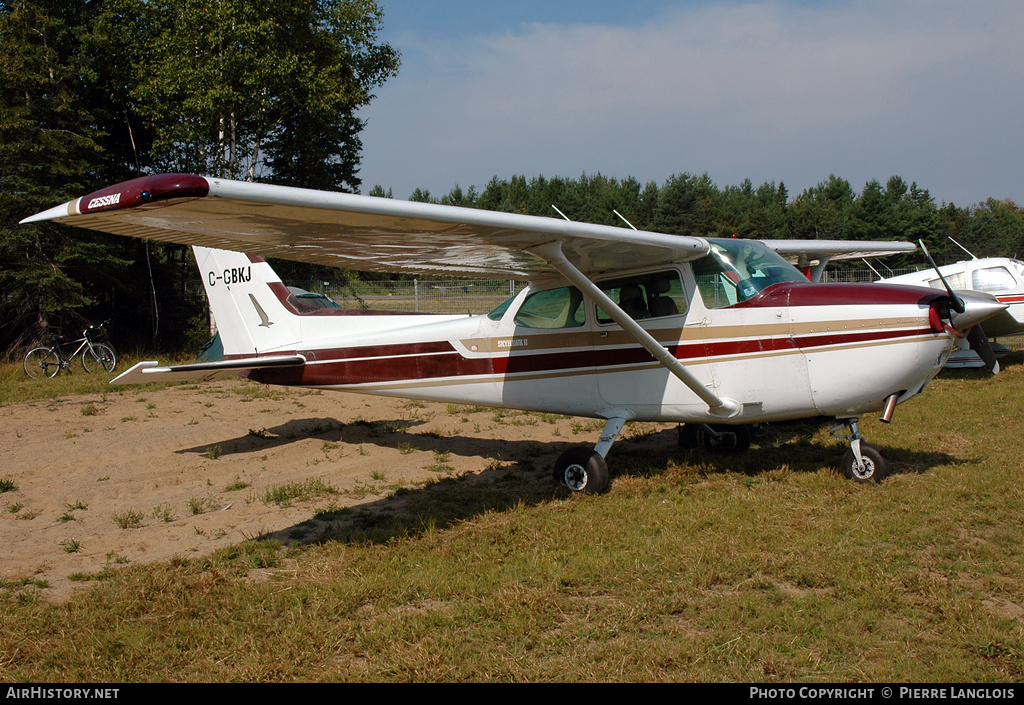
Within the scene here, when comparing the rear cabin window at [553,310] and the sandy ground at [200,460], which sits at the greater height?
the rear cabin window at [553,310]

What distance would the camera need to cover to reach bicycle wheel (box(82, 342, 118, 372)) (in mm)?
15414

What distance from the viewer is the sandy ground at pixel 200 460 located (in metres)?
5.45

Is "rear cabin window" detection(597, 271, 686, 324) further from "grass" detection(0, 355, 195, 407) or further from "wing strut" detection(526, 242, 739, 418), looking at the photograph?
"grass" detection(0, 355, 195, 407)

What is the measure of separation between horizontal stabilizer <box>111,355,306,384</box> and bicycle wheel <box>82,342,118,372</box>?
29.5ft

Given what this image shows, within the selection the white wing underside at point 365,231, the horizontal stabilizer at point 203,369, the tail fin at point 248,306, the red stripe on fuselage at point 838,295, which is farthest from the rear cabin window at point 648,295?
the tail fin at point 248,306

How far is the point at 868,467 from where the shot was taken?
582 centimetres

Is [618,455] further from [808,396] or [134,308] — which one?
[134,308]

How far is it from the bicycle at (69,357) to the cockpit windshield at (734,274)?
14064mm

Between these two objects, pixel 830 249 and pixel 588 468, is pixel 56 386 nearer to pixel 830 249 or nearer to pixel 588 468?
pixel 588 468

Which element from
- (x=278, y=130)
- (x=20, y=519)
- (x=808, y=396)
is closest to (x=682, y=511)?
(x=808, y=396)

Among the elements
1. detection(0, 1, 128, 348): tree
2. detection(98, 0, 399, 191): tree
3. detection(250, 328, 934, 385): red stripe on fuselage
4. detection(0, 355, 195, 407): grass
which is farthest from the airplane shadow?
detection(98, 0, 399, 191): tree

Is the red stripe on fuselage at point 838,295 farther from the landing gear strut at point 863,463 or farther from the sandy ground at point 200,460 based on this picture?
the sandy ground at point 200,460

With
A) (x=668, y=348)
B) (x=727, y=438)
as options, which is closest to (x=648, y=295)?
(x=668, y=348)
